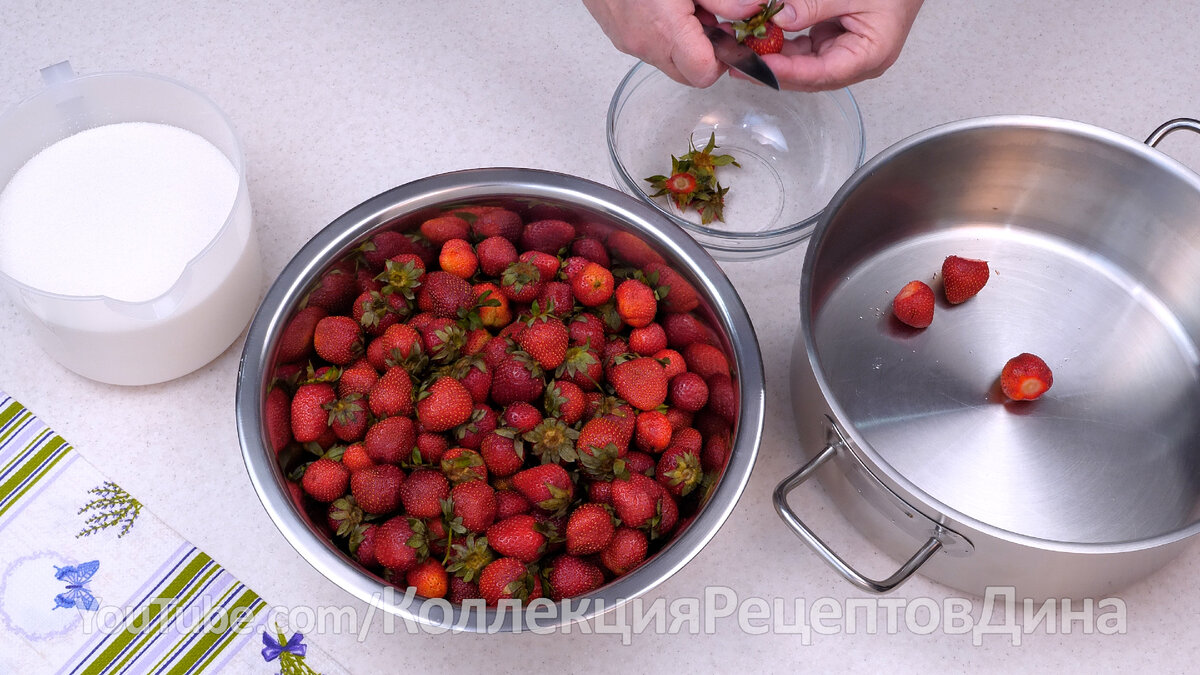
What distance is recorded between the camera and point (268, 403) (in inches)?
36.4

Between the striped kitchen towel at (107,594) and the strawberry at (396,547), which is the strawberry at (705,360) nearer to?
the strawberry at (396,547)

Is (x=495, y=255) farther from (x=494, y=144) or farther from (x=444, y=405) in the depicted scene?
(x=494, y=144)

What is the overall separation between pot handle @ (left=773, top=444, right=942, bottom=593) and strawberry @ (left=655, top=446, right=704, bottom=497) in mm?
80

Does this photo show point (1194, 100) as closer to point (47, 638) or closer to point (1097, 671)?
point (1097, 671)

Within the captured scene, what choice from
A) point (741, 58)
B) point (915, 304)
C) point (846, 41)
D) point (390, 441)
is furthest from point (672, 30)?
point (390, 441)

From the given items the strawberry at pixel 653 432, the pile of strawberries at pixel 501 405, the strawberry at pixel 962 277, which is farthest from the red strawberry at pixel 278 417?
the strawberry at pixel 962 277

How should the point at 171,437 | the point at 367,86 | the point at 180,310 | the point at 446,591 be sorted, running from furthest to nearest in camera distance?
the point at 367,86, the point at 171,437, the point at 180,310, the point at 446,591

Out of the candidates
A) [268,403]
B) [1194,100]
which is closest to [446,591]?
[268,403]

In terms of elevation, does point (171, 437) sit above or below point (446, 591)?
below

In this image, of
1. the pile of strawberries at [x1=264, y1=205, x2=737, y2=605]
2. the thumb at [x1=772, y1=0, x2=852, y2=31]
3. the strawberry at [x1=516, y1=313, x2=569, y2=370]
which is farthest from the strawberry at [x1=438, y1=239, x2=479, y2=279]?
the thumb at [x1=772, y1=0, x2=852, y2=31]

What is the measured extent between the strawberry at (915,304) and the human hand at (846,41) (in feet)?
0.83

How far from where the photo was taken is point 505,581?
0.87 metres

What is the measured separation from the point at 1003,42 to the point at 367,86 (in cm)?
93

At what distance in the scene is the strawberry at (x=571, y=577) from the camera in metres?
0.89
